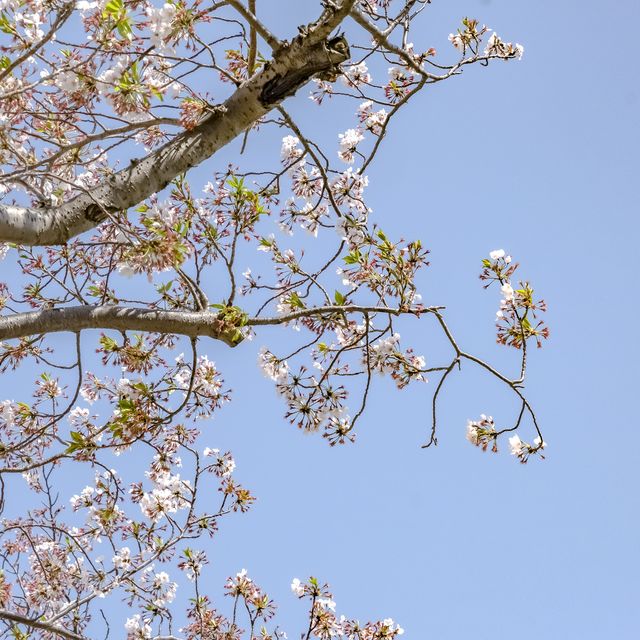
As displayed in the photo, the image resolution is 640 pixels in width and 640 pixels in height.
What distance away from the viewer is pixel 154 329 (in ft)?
11.6

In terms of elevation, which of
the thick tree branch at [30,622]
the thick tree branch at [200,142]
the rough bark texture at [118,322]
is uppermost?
the thick tree branch at [200,142]

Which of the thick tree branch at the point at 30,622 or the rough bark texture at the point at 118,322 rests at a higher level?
the rough bark texture at the point at 118,322

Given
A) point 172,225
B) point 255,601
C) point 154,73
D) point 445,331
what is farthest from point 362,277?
point 255,601

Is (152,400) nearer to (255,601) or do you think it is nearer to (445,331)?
(445,331)

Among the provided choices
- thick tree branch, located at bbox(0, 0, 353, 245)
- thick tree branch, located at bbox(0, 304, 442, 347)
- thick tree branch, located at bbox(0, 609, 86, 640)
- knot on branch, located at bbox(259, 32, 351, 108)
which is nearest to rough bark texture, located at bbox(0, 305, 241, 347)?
thick tree branch, located at bbox(0, 304, 442, 347)

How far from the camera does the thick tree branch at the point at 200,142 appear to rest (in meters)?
3.12

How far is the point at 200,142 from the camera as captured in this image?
3.51 m

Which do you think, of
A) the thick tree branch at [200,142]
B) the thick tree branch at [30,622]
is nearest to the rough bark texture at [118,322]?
the thick tree branch at [200,142]

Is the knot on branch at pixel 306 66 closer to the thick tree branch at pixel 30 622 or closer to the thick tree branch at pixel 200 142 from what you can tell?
the thick tree branch at pixel 200 142

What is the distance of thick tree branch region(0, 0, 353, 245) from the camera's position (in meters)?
3.12

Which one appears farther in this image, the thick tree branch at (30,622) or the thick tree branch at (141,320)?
the thick tree branch at (30,622)

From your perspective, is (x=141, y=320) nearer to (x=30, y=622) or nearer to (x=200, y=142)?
(x=200, y=142)

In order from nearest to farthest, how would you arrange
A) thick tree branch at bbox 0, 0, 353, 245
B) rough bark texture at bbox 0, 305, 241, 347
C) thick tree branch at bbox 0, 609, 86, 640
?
1. thick tree branch at bbox 0, 0, 353, 245
2. rough bark texture at bbox 0, 305, 241, 347
3. thick tree branch at bbox 0, 609, 86, 640

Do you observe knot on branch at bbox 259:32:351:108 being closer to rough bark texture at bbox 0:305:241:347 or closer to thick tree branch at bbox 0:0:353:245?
thick tree branch at bbox 0:0:353:245
